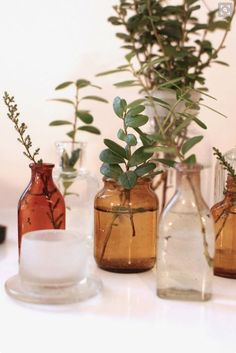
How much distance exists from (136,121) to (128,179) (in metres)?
0.09

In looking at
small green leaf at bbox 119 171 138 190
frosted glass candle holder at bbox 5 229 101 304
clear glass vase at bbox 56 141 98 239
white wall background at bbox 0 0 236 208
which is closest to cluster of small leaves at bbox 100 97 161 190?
small green leaf at bbox 119 171 138 190

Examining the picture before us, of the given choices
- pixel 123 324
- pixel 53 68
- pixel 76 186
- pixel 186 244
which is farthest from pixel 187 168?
pixel 53 68

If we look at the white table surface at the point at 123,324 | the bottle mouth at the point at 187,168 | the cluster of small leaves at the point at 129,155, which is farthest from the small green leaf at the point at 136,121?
the white table surface at the point at 123,324

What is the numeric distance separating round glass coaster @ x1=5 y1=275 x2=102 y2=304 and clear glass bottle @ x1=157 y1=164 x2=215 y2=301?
0.33ft

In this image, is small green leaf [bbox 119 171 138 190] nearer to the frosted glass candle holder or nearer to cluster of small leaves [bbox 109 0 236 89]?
the frosted glass candle holder

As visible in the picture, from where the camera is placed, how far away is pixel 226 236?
2.68ft

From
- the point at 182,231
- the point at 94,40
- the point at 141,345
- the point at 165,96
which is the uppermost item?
the point at 94,40

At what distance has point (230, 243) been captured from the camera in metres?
0.81

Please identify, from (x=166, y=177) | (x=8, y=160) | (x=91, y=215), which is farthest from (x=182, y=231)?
(x=8, y=160)

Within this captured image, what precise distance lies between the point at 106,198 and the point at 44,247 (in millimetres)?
169

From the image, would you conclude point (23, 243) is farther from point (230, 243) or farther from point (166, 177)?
point (166, 177)

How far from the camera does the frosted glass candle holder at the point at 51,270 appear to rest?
70cm

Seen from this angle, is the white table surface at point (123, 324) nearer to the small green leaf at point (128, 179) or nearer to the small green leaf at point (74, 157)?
the small green leaf at point (128, 179)

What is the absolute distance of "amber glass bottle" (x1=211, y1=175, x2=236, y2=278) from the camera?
810mm
